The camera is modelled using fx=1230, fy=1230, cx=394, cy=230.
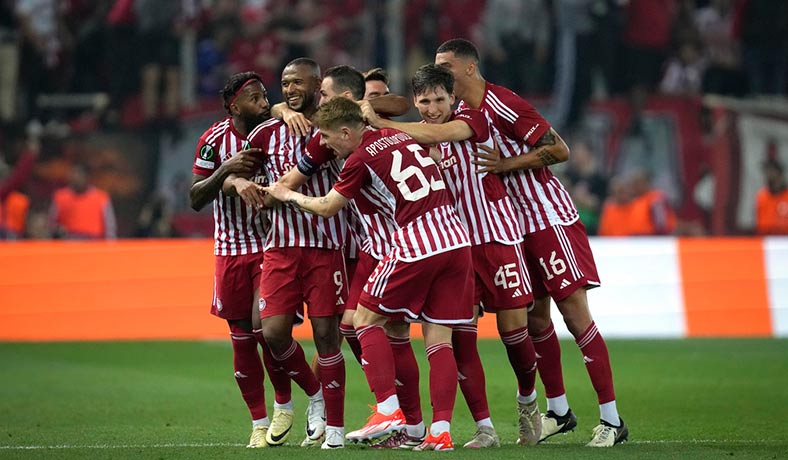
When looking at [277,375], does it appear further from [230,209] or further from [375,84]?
[375,84]

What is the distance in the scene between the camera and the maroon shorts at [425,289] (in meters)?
6.41

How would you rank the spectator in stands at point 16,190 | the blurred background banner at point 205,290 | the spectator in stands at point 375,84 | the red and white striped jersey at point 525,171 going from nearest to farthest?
the red and white striped jersey at point 525,171 < the spectator in stands at point 375,84 < the blurred background banner at point 205,290 < the spectator in stands at point 16,190

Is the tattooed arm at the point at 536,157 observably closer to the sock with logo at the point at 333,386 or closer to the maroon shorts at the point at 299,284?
the maroon shorts at the point at 299,284

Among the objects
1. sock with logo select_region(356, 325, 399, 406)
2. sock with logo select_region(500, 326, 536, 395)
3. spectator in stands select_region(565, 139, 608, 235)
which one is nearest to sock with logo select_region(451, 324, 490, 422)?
sock with logo select_region(500, 326, 536, 395)

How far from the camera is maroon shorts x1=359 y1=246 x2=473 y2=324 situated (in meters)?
6.41

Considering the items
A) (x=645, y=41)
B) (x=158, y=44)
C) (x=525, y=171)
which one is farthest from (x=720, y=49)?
(x=525, y=171)

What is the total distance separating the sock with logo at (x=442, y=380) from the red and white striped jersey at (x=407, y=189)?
0.52m

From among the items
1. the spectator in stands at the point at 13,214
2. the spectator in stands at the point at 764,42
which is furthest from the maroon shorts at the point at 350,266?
the spectator in stands at the point at 764,42

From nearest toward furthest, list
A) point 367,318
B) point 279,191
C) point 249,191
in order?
point 367,318 → point 279,191 → point 249,191

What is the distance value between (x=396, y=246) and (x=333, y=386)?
923mm

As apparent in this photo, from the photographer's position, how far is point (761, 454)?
20.7 ft

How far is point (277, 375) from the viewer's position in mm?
7324

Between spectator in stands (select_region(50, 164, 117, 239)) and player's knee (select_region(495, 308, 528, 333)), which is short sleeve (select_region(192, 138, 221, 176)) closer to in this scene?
player's knee (select_region(495, 308, 528, 333))

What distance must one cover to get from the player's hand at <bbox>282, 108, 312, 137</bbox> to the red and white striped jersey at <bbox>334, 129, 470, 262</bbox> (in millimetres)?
567
